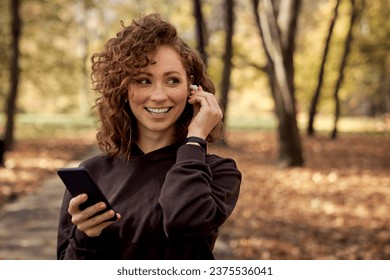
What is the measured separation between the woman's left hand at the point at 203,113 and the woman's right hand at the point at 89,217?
1.23ft

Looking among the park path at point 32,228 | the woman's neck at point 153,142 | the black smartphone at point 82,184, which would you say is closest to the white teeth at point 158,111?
the woman's neck at point 153,142

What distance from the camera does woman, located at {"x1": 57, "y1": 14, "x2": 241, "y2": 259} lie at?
1687mm

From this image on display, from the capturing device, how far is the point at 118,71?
1.86m

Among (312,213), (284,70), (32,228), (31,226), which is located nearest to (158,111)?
(32,228)

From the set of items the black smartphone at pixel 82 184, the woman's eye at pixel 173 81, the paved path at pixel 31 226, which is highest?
the woman's eye at pixel 173 81

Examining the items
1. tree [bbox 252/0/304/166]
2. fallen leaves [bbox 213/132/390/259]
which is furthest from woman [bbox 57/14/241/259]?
tree [bbox 252/0/304/166]

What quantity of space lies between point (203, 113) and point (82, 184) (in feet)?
1.51

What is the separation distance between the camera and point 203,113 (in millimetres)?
1837

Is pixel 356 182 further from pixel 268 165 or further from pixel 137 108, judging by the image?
pixel 137 108

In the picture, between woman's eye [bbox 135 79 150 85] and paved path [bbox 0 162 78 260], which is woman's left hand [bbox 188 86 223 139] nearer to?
woman's eye [bbox 135 79 150 85]

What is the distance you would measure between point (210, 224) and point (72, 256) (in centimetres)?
50

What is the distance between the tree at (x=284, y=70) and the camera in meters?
12.6

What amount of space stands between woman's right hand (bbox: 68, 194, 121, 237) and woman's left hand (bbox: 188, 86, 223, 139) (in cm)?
37

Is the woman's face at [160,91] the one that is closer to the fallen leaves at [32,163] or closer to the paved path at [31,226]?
the paved path at [31,226]
